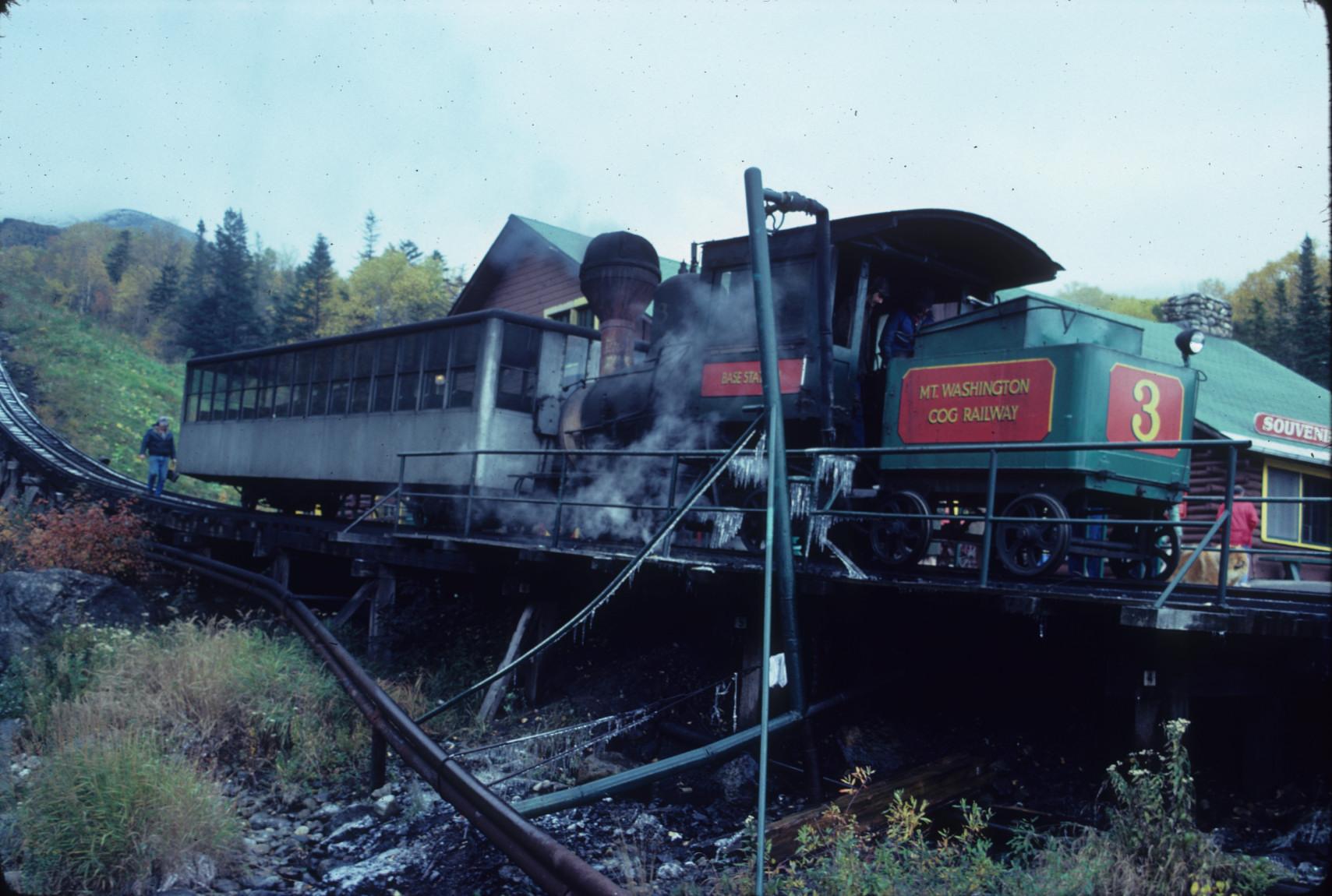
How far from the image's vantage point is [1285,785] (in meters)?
5.41

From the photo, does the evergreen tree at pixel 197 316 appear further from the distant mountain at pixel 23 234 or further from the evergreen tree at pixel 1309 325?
the evergreen tree at pixel 1309 325

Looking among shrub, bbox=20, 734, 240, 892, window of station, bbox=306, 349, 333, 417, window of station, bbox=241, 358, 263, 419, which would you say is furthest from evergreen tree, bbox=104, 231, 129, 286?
shrub, bbox=20, 734, 240, 892

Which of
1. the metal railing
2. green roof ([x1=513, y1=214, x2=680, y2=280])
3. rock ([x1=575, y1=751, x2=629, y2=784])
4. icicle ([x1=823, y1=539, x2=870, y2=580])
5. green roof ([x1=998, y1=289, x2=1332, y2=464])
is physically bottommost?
rock ([x1=575, y1=751, x2=629, y2=784])

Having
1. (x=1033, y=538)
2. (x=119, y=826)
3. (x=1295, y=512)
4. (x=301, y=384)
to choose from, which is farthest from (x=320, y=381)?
(x=1295, y=512)

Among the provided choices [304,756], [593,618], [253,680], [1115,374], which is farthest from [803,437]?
[253,680]

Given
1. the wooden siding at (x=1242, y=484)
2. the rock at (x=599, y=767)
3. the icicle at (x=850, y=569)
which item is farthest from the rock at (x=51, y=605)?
the wooden siding at (x=1242, y=484)

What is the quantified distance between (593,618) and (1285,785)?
6.22m

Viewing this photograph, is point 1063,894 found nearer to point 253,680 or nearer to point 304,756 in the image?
point 304,756

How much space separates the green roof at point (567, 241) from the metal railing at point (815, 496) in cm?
886

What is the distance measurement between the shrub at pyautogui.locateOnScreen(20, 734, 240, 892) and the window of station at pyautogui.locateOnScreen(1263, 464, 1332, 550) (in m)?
14.7

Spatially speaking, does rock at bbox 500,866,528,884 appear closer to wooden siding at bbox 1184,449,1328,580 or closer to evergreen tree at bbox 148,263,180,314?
wooden siding at bbox 1184,449,1328,580

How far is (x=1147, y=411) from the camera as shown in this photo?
669cm

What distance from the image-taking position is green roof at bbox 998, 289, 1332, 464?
14.2 metres

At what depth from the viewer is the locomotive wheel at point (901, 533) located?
6.97m
